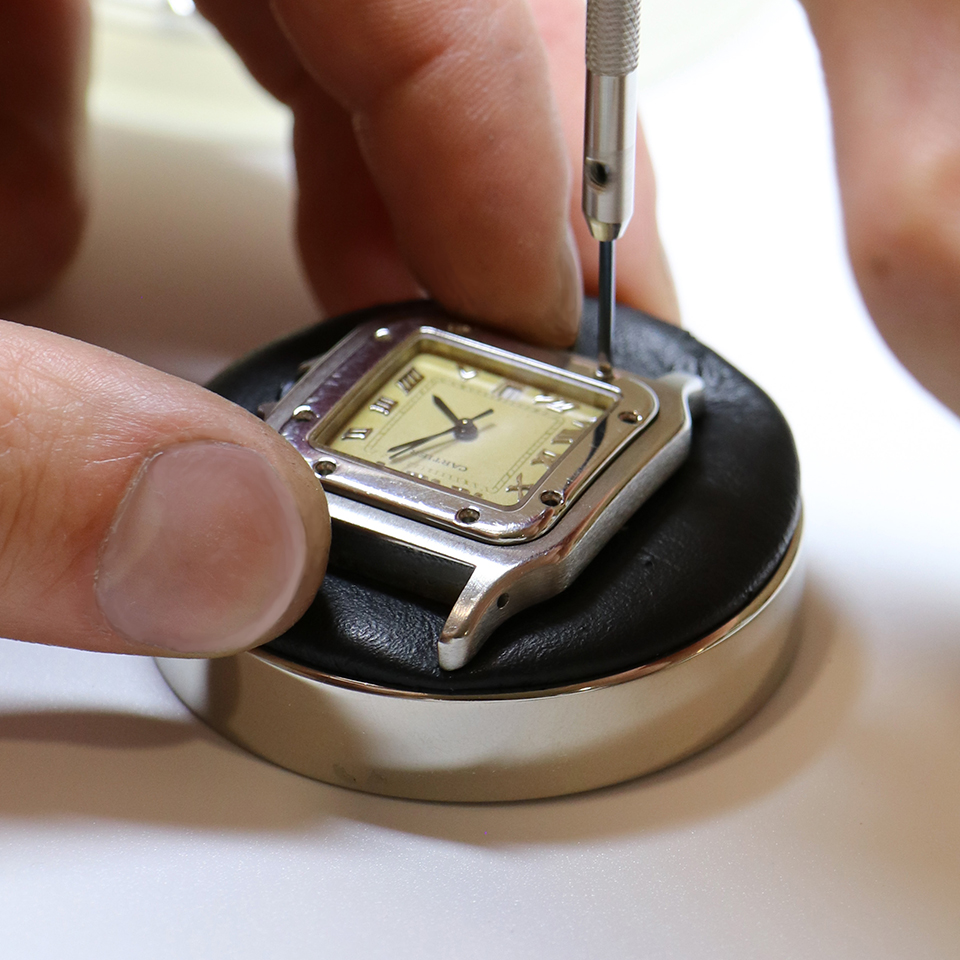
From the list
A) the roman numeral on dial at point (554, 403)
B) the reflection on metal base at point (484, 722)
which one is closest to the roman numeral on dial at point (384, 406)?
the roman numeral on dial at point (554, 403)

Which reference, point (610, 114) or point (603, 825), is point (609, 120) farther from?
point (603, 825)

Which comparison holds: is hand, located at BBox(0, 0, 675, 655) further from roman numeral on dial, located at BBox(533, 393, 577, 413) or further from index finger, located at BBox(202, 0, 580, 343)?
roman numeral on dial, located at BBox(533, 393, 577, 413)

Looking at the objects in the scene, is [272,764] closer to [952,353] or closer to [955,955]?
[955,955]

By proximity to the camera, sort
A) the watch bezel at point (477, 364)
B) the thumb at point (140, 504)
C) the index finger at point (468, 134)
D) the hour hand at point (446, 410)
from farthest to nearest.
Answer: the index finger at point (468, 134) < the hour hand at point (446, 410) < the watch bezel at point (477, 364) < the thumb at point (140, 504)

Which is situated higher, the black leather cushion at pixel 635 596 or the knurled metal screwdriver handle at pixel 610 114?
the knurled metal screwdriver handle at pixel 610 114

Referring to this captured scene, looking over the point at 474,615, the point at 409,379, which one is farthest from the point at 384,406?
the point at 474,615

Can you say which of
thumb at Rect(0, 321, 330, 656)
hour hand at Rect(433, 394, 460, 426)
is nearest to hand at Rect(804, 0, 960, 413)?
hour hand at Rect(433, 394, 460, 426)

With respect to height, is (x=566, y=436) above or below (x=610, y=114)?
below

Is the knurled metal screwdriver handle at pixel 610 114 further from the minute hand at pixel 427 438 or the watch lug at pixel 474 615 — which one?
the watch lug at pixel 474 615
